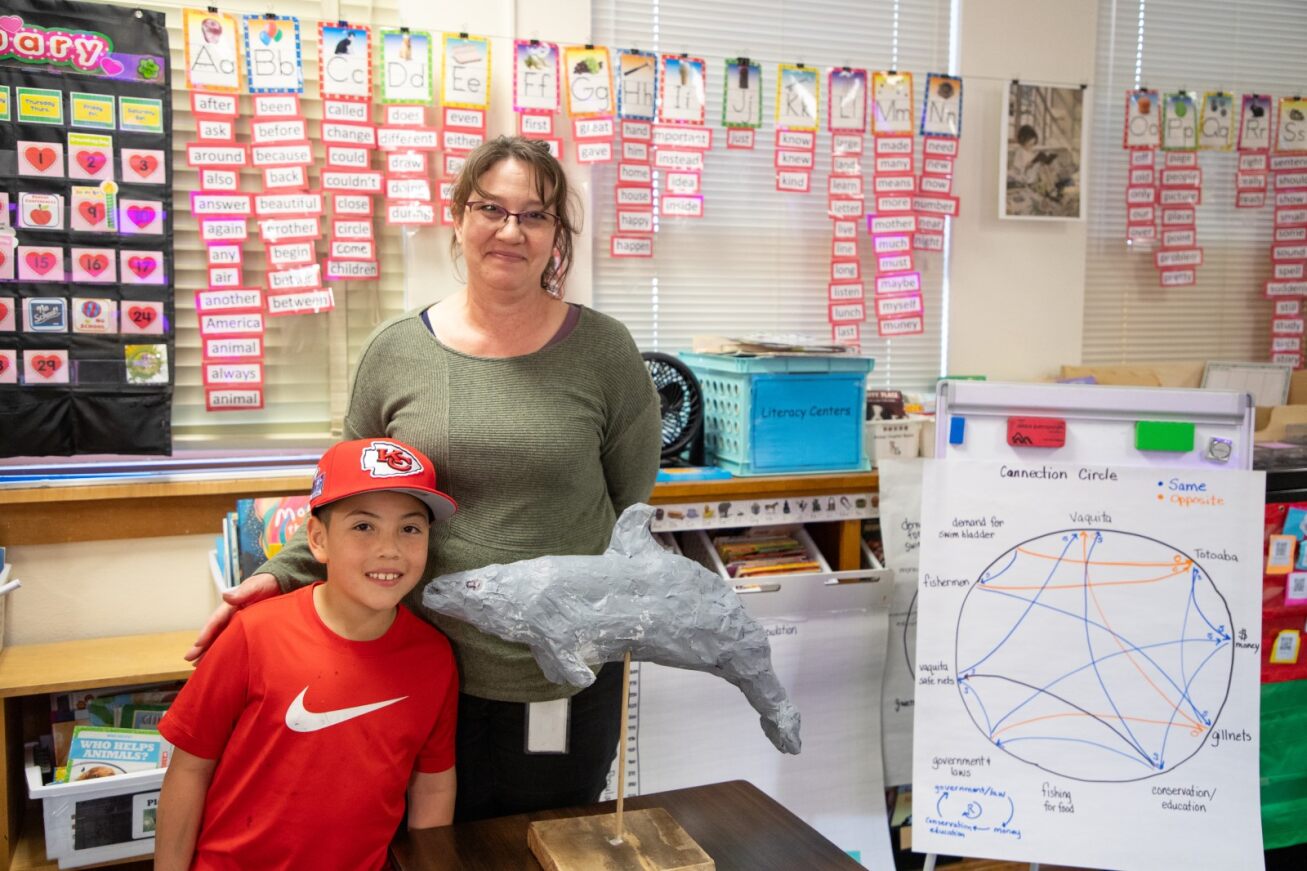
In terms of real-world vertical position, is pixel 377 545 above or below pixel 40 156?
below

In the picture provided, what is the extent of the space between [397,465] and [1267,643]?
2074 mm

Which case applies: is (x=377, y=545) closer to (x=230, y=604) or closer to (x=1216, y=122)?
(x=230, y=604)

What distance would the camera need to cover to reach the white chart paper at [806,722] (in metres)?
2.45

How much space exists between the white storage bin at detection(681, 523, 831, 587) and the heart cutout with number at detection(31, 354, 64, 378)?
4.94 ft

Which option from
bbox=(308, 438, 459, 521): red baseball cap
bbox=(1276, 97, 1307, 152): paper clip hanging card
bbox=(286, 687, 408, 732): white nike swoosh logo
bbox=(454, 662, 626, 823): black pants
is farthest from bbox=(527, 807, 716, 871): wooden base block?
bbox=(1276, 97, 1307, 152): paper clip hanging card

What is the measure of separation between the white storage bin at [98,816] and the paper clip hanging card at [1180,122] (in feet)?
10.6

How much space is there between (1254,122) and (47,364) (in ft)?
11.4

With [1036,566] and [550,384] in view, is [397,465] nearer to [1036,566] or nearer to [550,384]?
Answer: [550,384]

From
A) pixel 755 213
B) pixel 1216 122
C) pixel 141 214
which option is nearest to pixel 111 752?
pixel 141 214

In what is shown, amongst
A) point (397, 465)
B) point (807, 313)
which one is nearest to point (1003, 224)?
point (807, 313)

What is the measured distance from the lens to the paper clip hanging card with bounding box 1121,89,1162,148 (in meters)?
3.08

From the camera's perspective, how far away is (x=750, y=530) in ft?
8.90

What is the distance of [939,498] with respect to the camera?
2014mm

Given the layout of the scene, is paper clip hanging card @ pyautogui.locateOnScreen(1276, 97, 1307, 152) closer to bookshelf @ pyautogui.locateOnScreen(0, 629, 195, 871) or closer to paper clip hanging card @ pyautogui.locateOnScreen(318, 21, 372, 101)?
paper clip hanging card @ pyautogui.locateOnScreen(318, 21, 372, 101)
